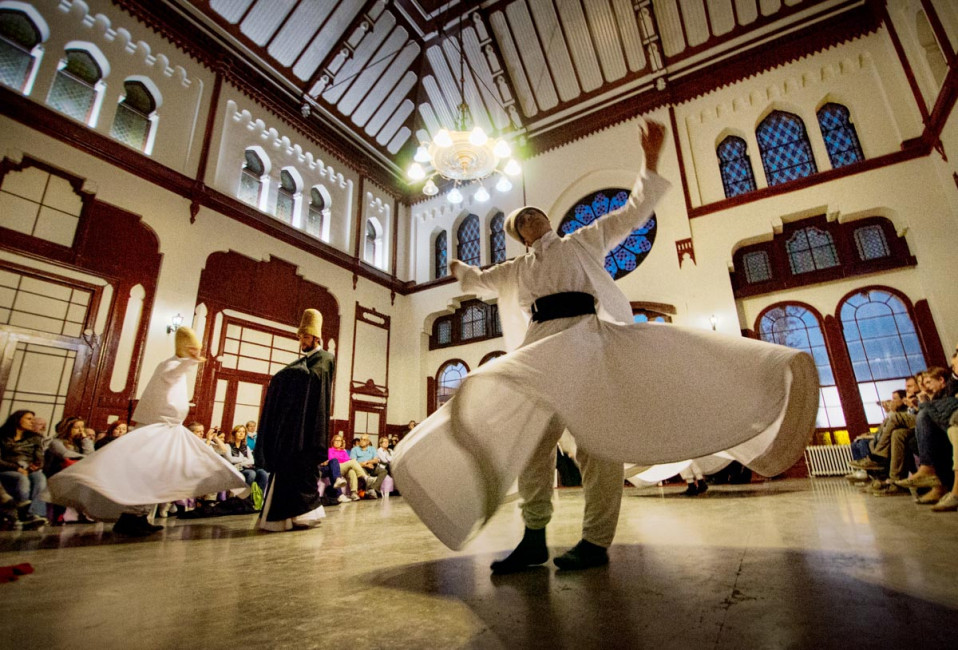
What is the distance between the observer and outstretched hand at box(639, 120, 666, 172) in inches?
68.0

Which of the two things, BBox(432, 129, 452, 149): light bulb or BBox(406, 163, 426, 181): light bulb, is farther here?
BBox(406, 163, 426, 181): light bulb

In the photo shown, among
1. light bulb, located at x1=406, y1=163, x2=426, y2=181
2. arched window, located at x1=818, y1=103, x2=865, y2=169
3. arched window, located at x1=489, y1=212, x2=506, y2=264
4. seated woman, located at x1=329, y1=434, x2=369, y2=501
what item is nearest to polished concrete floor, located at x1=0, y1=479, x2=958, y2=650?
seated woman, located at x1=329, y1=434, x2=369, y2=501

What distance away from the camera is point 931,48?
6.15 m

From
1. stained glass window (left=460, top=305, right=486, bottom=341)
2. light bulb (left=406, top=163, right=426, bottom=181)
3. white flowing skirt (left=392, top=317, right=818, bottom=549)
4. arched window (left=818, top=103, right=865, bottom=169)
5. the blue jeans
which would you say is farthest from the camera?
stained glass window (left=460, top=305, right=486, bottom=341)

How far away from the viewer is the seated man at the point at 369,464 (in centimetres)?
737

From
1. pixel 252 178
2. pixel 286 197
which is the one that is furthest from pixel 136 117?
pixel 286 197

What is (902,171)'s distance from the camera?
263 inches

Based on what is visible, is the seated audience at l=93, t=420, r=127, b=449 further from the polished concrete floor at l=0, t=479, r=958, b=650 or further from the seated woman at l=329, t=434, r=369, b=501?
the polished concrete floor at l=0, t=479, r=958, b=650

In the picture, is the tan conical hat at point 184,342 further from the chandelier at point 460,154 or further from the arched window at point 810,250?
the arched window at point 810,250

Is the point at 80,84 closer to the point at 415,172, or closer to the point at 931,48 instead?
the point at 415,172

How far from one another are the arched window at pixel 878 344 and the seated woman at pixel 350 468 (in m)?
7.64

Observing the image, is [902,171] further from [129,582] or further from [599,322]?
[129,582]

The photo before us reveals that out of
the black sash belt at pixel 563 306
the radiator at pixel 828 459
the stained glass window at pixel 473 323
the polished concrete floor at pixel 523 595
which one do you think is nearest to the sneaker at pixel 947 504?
the polished concrete floor at pixel 523 595

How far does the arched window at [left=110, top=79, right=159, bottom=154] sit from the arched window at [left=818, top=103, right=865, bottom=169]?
10738mm
